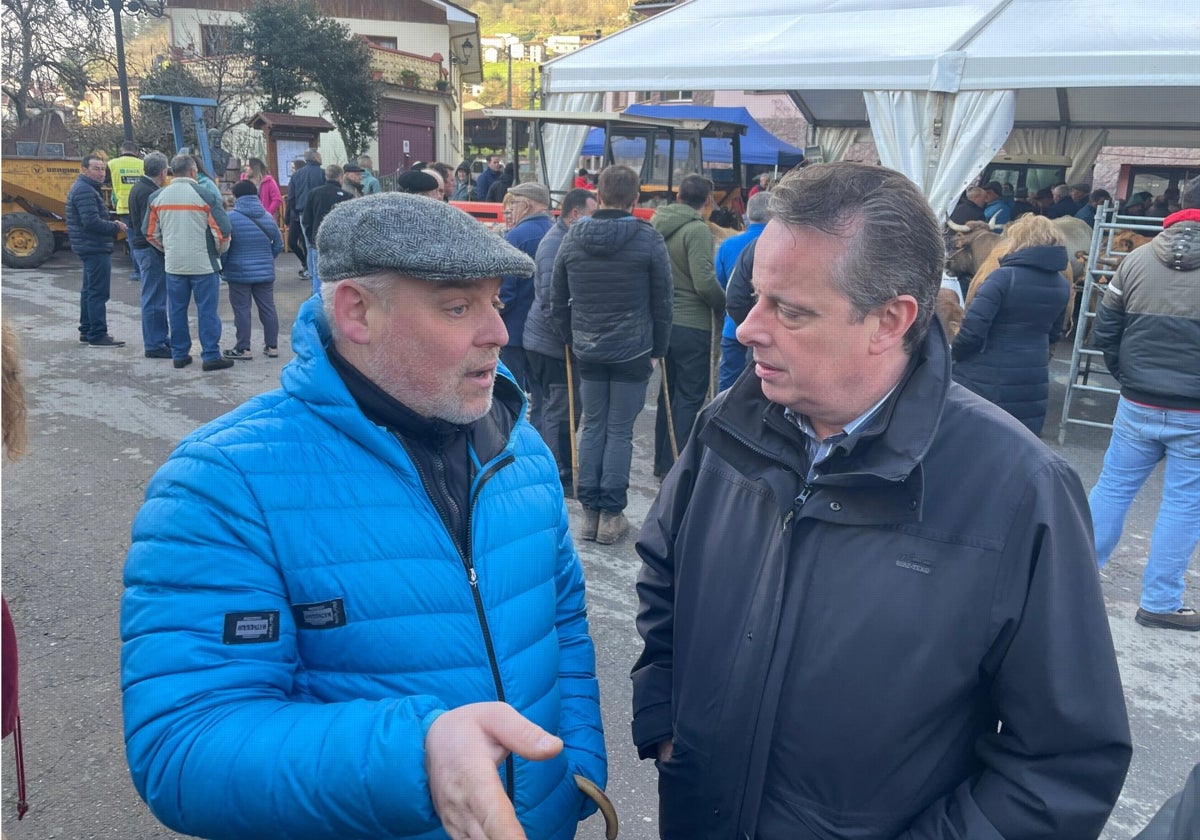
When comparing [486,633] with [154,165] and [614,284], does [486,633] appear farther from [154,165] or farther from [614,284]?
[154,165]

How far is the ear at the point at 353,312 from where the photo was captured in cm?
150

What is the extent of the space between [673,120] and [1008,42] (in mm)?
4012

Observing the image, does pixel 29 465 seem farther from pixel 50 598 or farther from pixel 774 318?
pixel 774 318

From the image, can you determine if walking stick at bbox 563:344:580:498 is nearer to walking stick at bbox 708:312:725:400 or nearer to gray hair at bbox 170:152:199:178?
walking stick at bbox 708:312:725:400

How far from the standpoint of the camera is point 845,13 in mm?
8367

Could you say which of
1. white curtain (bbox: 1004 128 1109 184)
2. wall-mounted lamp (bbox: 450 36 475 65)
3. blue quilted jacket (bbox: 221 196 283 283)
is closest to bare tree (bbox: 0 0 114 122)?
blue quilted jacket (bbox: 221 196 283 283)

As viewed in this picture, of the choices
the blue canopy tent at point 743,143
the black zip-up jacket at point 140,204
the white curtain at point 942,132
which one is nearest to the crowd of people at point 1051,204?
the white curtain at point 942,132

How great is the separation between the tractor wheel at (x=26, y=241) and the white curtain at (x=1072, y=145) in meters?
15.2

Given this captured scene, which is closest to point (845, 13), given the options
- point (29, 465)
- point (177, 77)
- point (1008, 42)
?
point (1008, 42)

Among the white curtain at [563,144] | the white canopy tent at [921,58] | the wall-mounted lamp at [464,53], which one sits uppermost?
the wall-mounted lamp at [464,53]

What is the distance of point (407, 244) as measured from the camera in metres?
1.44

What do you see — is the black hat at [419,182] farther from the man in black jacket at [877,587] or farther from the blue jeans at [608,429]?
the man in black jacket at [877,587]

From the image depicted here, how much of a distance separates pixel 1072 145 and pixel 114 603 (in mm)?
14779

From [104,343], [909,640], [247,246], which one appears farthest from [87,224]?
[909,640]
